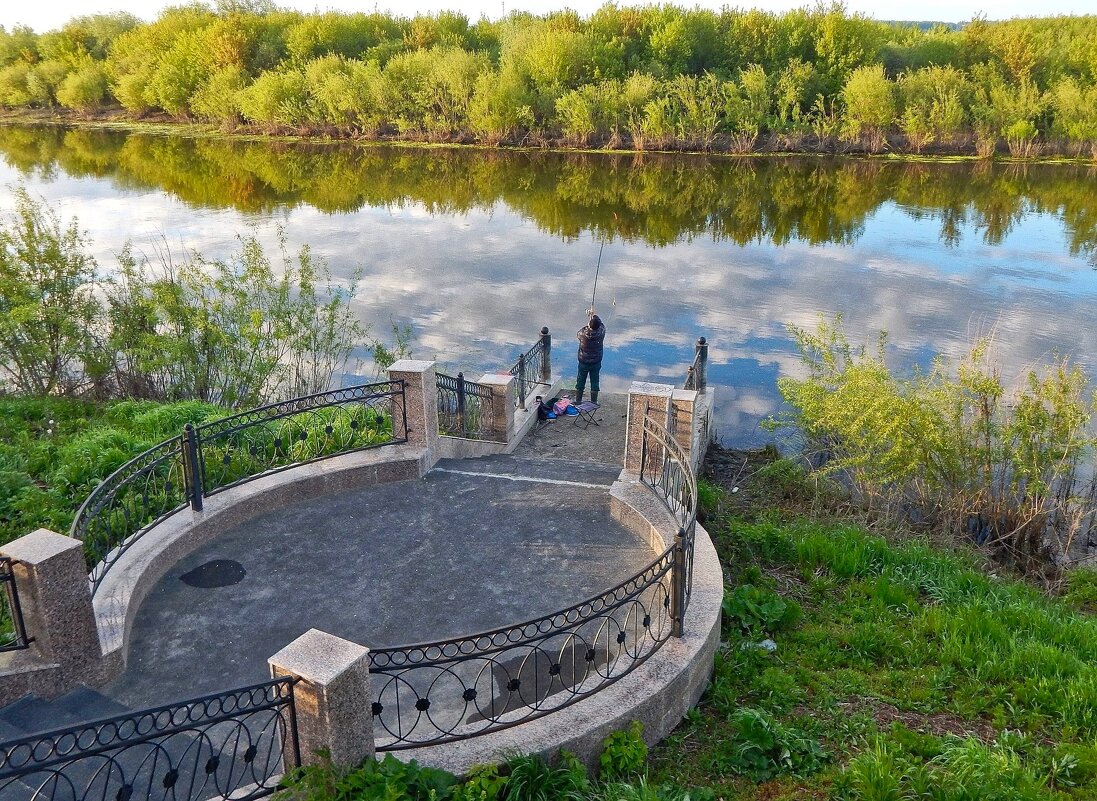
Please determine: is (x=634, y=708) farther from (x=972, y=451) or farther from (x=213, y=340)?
(x=213, y=340)

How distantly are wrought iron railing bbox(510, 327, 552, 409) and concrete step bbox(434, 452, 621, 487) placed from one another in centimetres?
237

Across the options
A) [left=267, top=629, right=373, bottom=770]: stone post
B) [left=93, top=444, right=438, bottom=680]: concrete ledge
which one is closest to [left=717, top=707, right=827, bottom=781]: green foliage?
[left=267, top=629, right=373, bottom=770]: stone post

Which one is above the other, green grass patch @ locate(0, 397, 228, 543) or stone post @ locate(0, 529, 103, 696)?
stone post @ locate(0, 529, 103, 696)

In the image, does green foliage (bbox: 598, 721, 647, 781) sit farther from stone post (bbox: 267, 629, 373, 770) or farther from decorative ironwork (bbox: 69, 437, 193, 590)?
decorative ironwork (bbox: 69, 437, 193, 590)

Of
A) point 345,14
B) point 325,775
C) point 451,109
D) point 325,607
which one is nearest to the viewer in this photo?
point 325,775

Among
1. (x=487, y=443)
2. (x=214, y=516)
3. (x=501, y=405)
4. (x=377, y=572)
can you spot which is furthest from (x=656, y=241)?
(x=377, y=572)

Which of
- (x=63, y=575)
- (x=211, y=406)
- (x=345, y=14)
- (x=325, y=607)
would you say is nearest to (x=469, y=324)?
(x=211, y=406)

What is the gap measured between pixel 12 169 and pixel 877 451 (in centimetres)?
4750

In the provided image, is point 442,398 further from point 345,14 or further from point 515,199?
point 345,14

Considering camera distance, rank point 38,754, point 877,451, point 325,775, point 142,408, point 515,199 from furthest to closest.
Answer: point 515,199, point 142,408, point 877,451, point 38,754, point 325,775

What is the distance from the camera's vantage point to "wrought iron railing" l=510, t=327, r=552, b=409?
13.8m

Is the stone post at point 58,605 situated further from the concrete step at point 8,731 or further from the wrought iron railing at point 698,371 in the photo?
the wrought iron railing at point 698,371

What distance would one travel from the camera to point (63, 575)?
633 cm

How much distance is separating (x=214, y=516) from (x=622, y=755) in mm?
5090
